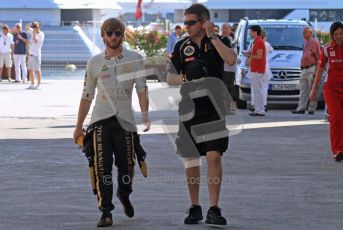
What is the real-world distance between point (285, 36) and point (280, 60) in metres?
1.33

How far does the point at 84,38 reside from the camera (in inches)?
1949

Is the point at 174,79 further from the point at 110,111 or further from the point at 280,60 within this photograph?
the point at 280,60

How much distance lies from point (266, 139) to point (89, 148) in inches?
→ 319

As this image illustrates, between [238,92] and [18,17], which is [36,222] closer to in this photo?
[238,92]

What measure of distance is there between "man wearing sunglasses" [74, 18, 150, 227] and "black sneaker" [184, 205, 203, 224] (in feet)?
1.96

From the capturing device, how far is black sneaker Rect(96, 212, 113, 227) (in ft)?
31.2

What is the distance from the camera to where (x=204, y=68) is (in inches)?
376

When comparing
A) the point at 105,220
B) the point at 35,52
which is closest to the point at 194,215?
the point at 105,220

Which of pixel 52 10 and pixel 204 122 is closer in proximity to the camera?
pixel 204 122

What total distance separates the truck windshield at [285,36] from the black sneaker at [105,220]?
16842mm

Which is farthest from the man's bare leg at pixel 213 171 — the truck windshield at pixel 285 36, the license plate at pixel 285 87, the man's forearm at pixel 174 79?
the truck windshield at pixel 285 36

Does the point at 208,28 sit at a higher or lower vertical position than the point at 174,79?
higher

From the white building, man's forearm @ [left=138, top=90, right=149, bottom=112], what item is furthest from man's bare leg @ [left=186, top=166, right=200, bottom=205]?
the white building

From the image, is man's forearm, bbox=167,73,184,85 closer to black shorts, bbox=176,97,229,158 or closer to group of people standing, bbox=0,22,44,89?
black shorts, bbox=176,97,229,158
